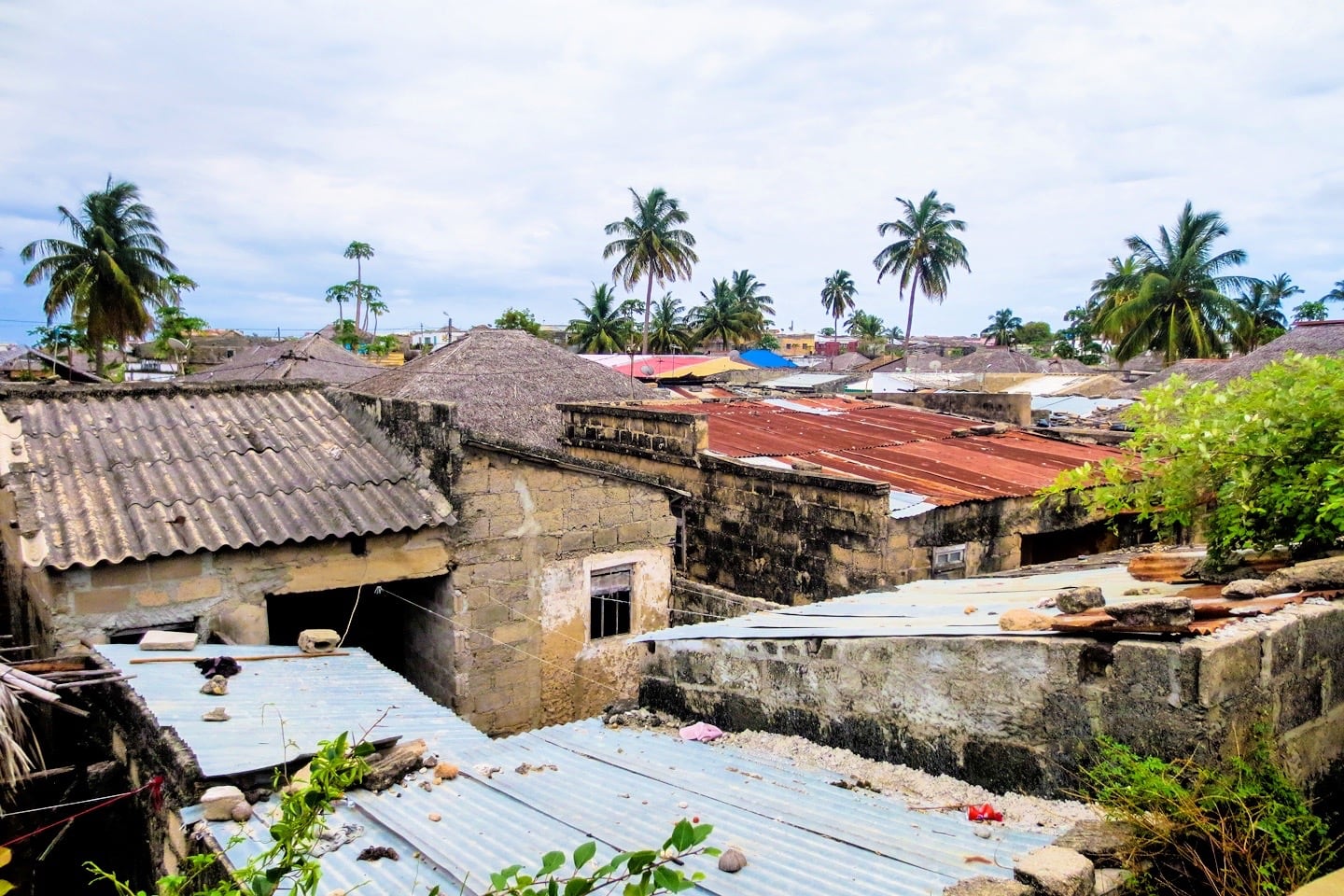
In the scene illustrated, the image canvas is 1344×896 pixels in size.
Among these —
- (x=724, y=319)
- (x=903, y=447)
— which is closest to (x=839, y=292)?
(x=724, y=319)

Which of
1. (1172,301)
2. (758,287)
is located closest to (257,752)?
(1172,301)

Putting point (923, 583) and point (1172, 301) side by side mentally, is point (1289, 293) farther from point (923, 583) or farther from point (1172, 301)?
point (923, 583)

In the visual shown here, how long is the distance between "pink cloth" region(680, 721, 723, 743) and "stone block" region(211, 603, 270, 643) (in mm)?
4398

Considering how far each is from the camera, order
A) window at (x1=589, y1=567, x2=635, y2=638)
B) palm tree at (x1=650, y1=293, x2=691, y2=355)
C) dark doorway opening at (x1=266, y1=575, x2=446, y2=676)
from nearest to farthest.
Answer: dark doorway opening at (x1=266, y1=575, x2=446, y2=676), window at (x1=589, y1=567, x2=635, y2=638), palm tree at (x1=650, y1=293, x2=691, y2=355)

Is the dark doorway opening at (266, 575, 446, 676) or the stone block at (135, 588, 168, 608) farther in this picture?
the dark doorway opening at (266, 575, 446, 676)

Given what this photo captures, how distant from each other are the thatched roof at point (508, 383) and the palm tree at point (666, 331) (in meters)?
36.9

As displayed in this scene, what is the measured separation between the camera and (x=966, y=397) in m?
21.1

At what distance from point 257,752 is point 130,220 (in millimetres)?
39893

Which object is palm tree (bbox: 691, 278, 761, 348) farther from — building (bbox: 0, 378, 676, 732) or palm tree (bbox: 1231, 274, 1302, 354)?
building (bbox: 0, 378, 676, 732)

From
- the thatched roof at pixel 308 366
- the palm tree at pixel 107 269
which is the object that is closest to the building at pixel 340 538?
the thatched roof at pixel 308 366

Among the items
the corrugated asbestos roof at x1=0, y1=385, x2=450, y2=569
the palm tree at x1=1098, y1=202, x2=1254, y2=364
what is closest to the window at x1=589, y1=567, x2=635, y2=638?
the corrugated asbestos roof at x1=0, y1=385, x2=450, y2=569

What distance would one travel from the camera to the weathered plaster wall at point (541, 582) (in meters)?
9.02

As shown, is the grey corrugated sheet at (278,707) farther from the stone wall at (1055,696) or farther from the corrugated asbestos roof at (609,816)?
the stone wall at (1055,696)

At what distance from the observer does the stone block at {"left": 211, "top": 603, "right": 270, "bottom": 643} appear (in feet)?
25.6
